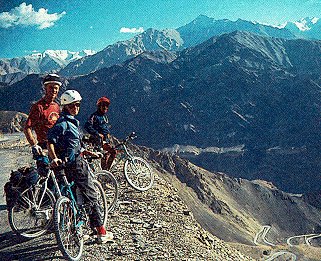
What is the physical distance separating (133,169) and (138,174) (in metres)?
0.33

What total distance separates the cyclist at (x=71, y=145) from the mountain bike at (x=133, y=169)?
14.9 feet

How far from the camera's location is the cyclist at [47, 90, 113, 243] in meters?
7.02

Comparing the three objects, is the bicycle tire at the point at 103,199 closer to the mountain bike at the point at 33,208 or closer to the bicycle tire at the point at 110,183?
the bicycle tire at the point at 110,183

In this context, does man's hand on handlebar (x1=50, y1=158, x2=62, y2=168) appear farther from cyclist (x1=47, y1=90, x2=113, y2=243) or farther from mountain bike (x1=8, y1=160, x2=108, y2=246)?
mountain bike (x1=8, y1=160, x2=108, y2=246)

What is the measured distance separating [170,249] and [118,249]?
1241 millimetres

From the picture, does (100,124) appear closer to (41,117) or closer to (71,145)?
(41,117)

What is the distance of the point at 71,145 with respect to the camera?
715cm

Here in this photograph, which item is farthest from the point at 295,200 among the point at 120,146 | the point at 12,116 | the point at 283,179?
the point at 120,146

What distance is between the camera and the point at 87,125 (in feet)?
36.6

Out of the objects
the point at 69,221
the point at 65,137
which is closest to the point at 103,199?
the point at 69,221

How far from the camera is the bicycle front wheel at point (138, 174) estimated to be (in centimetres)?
1217

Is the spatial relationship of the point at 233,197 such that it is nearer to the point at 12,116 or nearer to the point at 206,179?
the point at 206,179

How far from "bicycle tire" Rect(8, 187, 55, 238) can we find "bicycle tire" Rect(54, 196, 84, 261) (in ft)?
2.70

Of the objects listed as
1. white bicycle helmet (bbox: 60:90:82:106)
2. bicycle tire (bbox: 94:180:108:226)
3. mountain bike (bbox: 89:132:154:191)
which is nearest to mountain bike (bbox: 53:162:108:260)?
bicycle tire (bbox: 94:180:108:226)
